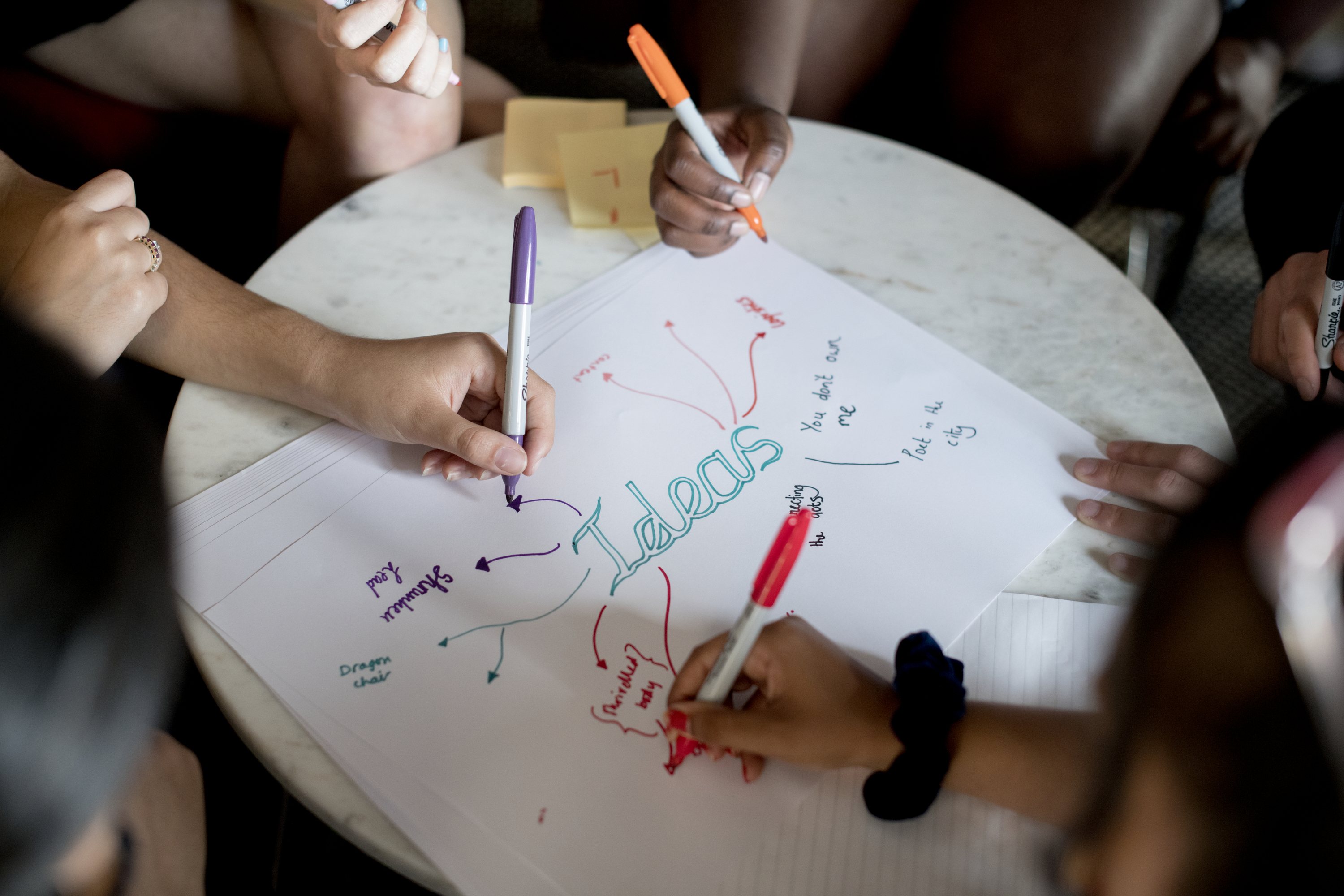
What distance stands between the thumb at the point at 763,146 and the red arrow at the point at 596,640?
0.38 metres

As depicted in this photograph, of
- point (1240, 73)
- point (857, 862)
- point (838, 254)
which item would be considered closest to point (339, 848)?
point (857, 862)

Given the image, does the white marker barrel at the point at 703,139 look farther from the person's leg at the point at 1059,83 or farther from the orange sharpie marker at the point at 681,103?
the person's leg at the point at 1059,83

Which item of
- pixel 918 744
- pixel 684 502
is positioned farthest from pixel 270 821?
pixel 918 744

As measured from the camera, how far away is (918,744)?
0.46 meters

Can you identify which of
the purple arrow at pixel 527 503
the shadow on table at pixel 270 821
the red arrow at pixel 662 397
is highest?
the red arrow at pixel 662 397

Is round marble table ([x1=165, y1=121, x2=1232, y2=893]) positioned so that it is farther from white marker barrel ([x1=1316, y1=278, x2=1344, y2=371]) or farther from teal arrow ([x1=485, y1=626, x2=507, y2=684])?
teal arrow ([x1=485, y1=626, x2=507, y2=684])

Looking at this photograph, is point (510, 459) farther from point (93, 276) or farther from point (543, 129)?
point (543, 129)

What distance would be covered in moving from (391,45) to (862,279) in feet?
1.44

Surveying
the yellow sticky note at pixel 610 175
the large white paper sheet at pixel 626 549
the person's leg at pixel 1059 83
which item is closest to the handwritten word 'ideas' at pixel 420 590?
the large white paper sheet at pixel 626 549

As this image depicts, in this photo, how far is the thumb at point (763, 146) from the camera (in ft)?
2.39

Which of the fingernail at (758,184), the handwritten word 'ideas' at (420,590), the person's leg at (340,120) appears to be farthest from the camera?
the person's leg at (340,120)

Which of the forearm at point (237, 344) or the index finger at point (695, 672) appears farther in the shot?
the forearm at point (237, 344)

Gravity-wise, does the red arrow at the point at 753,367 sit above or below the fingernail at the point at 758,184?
below

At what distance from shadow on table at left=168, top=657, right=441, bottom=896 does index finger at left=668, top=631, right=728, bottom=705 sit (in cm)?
52
